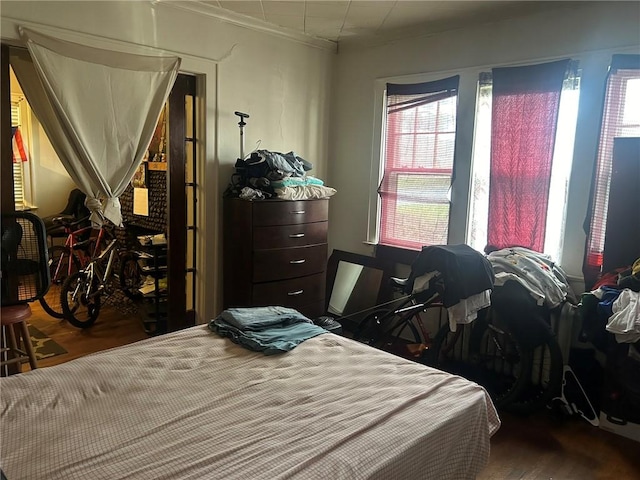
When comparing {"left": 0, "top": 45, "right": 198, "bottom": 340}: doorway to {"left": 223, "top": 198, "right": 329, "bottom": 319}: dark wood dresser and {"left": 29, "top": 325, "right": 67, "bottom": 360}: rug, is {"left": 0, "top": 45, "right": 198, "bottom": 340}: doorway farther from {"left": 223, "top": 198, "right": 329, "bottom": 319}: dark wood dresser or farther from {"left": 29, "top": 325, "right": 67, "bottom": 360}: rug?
{"left": 29, "top": 325, "right": 67, "bottom": 360}: rug

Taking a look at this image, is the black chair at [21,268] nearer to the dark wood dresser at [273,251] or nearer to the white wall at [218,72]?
→ the white wall at [218,72]

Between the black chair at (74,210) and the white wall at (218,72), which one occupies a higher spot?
the white wall at (218,72)

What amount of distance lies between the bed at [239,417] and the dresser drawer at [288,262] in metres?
1.38

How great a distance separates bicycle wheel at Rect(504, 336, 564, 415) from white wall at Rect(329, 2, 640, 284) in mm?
596

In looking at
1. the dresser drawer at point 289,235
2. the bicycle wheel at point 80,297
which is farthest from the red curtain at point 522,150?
the bicycle wheel at point 80,297

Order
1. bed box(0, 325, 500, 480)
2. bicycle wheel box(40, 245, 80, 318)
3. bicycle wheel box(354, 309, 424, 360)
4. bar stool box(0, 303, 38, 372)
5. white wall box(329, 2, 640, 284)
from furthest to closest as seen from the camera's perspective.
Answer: bicycle wheel box(40, 245, 80, 318), bicycle wheel box(354, 309, 424, 360), white wall box(329, 2, 640, 284), bar stool box(0, 303, 38, 372), bed box(0, 325, 500, 480)

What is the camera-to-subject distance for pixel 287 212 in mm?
3369

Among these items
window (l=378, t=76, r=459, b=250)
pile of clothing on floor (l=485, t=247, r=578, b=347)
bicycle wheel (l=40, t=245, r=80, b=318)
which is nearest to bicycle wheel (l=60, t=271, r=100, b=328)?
bicycle wheel (l=40, t=245, r=80, b=318)

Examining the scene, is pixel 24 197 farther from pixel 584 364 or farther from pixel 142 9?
pixel 584 364

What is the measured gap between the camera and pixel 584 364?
274 centimetres

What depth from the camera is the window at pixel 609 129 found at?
2.72 meters

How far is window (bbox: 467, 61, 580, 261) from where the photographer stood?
117 inches

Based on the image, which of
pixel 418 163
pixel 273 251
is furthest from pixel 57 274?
pixel 418 163

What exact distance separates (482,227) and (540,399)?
47.6 inches
